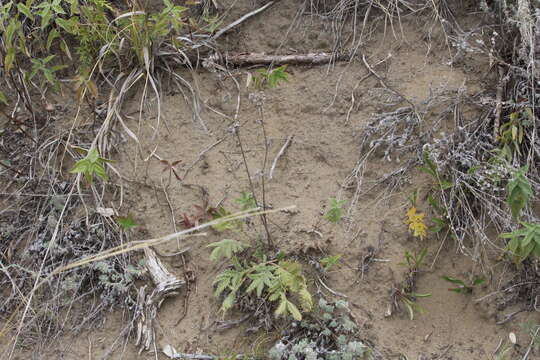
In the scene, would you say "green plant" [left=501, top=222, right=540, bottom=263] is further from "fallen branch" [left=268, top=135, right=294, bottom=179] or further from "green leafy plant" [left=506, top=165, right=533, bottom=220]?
"fallen branch" [left=268, top=135, right=294, bottom=179]

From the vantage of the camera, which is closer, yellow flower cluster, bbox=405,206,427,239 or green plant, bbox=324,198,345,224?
green plant, bbox=324,198,345,224

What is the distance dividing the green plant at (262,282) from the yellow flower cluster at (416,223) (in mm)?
526

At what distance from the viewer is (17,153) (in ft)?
10.3

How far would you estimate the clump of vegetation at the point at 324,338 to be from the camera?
7.81 ft

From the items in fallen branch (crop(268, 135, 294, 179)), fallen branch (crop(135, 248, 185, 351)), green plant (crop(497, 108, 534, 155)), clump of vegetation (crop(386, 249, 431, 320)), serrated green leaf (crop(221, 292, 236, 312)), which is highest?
green plant (crop(497, 108, 534, 155))

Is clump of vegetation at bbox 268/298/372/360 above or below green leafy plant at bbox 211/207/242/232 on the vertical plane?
below

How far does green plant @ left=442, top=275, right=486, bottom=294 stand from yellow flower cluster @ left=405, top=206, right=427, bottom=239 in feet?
0.69

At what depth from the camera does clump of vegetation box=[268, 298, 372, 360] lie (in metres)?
2.38

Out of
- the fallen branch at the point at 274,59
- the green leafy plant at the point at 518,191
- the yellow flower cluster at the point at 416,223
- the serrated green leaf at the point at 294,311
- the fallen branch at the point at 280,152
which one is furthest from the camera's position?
the fallen branch at the point at 274,59

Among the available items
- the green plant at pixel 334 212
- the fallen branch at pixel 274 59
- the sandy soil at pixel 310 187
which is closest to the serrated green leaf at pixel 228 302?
the sandy soil at pixel 310 187

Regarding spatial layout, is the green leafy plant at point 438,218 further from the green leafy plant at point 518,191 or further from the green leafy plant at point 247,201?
the green leafy plant at point 247,201

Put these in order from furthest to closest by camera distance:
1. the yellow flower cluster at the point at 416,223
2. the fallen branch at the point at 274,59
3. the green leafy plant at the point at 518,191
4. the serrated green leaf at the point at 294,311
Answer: the fallen branch at the point at 274,59 < the yellow flower cluster at the point at 416,223 < the serrated green leaf at the point at 294,311 < the green leafy plant at the point at 518,191

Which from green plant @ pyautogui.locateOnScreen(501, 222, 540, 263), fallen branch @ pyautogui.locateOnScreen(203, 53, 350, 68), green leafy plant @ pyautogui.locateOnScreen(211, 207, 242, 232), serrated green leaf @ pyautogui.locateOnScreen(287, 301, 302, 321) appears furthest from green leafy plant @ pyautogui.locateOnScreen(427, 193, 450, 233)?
fallen branch @ pyautogui.locateOnScreen(203, 53, 350, 68)

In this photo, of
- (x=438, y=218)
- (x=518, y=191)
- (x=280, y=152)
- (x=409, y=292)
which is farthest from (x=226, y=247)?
(x=518, y=191)
